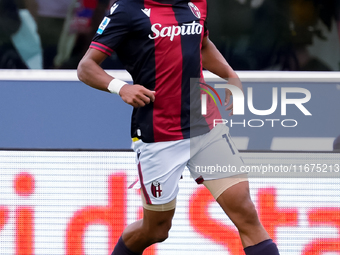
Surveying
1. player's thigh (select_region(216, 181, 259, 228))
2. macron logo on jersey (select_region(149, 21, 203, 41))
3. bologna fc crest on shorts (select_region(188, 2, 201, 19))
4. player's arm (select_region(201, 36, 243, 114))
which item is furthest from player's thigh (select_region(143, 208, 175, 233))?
bologna fc crest on shorts (select_region(188, 2, 201, 19))

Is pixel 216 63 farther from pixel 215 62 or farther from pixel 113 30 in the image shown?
pixel 113 30

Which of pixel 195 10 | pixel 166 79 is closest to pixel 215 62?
pixel 195 10

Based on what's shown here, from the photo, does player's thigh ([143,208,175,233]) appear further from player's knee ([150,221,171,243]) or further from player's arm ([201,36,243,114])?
player's arm ([201,36,243,114])

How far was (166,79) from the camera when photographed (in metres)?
2.29

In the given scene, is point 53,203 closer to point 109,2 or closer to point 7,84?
point 7,84

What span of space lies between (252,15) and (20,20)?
6.38 ft

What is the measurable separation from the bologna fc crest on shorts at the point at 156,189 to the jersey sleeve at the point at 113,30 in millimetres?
679

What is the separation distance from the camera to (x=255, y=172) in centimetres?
297

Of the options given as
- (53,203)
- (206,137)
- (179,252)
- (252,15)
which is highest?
(252,15)

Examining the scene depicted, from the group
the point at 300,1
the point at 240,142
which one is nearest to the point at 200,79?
the point at 240,142

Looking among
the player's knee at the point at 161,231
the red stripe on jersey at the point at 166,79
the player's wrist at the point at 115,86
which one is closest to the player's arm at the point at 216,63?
the red stripe on jersey at the point at 166,79

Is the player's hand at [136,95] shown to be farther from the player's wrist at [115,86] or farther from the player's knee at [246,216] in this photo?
the player's knee at [246,216]

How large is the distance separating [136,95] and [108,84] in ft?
0.55

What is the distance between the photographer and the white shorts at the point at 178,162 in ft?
7.59
